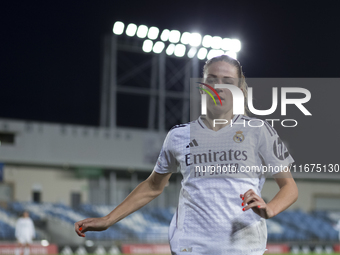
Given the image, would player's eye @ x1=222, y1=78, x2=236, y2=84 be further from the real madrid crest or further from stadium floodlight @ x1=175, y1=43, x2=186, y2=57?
stadium floodlight @ x1=175, y1=43, x2=186, y2=57

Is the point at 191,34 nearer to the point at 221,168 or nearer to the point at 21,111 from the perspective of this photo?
the point at 21,111

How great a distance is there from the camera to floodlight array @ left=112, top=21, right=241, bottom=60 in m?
26.6

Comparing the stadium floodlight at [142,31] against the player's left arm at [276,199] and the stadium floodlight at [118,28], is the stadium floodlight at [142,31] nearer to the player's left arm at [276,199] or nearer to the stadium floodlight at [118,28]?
the stadium floodlight at [118,28]

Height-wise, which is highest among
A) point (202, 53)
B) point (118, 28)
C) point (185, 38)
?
point (118, 28)

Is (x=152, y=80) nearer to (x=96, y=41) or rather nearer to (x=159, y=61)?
(x=159, y=61)

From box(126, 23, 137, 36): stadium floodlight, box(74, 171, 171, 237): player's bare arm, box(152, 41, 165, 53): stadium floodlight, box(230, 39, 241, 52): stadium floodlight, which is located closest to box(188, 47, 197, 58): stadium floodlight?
box(152, 41, 165, 53): stadium floodlight

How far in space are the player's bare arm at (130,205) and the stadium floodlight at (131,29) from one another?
82.7 feet

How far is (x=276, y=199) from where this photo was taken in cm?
219

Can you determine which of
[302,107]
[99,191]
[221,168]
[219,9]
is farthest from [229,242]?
[99,191]

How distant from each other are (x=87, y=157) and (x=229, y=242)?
25381 millimetres

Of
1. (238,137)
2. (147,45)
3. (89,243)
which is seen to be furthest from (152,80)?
(238,137)

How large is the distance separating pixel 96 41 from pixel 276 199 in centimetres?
3426

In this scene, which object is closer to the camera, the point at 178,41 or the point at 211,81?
the point at 211,81

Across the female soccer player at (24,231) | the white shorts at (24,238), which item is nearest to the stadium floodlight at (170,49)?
the female soccer player at (24,231)
